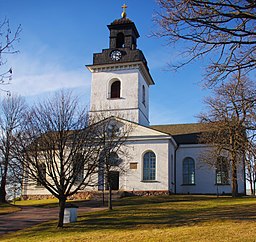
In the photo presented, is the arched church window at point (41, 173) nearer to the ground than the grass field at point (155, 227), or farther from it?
farther from it

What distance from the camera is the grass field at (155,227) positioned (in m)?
13.9

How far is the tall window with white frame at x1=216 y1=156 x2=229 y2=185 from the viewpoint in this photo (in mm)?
33606

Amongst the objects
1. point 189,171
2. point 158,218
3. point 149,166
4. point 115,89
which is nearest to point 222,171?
point 189,171

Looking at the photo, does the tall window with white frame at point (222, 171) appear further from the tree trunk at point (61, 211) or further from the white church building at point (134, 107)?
the tree trunk at point (61, 211)

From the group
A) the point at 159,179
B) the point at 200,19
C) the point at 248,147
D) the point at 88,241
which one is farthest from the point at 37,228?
the point at 159,179

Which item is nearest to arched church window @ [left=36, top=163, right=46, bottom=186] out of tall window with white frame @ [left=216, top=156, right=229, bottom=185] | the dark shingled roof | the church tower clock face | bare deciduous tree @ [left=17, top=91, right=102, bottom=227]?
bare deciduous tree @ [left=17, top=91, right=102, bottom=227]

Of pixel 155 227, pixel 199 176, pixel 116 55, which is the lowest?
pixel 155 227

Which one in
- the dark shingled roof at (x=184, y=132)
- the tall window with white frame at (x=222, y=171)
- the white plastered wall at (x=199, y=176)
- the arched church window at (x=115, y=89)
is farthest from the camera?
the dark shingled roof at (x=184, y=132)

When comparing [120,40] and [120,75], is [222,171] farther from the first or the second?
[120,40]

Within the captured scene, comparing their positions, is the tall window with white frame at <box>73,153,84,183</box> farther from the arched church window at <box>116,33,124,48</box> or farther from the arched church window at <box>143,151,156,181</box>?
the arched church window at <box>116,33,124,48</box>

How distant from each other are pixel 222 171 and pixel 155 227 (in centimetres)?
2102

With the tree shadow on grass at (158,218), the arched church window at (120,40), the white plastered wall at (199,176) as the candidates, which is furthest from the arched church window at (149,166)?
the arched church window at (120,40)

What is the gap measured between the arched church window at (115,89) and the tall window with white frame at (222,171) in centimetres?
1294

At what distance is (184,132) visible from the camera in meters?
42.9
